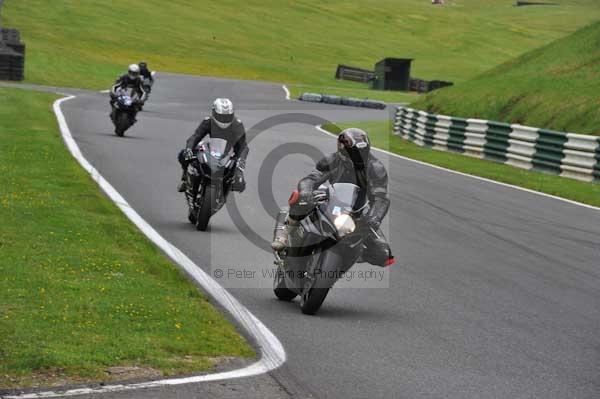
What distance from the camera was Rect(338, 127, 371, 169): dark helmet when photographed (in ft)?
30.2

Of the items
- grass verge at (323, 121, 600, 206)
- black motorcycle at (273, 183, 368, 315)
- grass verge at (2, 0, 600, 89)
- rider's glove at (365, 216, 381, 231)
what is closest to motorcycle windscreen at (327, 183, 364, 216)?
black motorcycle at (273, 183, 368, 315)

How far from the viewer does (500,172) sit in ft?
79.6

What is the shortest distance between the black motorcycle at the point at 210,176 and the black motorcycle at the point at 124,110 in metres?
12.6

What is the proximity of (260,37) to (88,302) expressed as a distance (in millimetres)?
87635

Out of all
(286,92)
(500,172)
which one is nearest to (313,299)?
(500,172)

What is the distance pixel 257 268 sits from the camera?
11438 mm

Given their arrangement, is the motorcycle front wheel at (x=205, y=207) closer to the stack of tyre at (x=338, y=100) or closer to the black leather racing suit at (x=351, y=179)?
the black leather racing suit at (x=351, y=179)

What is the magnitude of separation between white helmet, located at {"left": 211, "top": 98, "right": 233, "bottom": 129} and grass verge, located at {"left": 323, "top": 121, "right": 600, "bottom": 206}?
766 cm

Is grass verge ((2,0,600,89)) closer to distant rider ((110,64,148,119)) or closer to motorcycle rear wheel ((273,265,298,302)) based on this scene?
distant rider ((110,64,148,119))

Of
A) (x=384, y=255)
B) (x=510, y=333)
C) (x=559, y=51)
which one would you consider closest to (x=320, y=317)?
(x=384, y=255)

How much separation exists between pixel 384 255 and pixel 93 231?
3926mm

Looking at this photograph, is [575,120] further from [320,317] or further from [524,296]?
[320,317]

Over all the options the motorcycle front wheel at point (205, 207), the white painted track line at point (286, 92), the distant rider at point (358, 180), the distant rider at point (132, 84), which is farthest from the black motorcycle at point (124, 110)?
the white painted track line at point (286, 92)

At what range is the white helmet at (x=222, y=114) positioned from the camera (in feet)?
45.6
